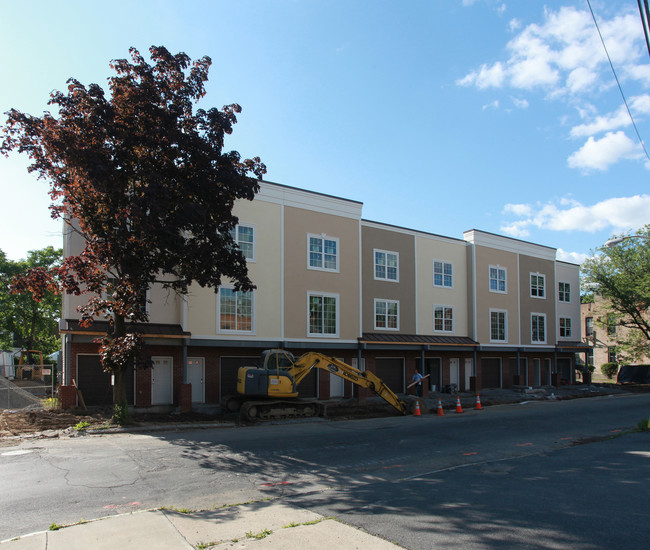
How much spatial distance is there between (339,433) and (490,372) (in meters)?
23.0

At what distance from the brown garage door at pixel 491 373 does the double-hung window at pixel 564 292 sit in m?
8.61

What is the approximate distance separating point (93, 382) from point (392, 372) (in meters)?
16.4

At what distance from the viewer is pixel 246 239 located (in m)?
25.0

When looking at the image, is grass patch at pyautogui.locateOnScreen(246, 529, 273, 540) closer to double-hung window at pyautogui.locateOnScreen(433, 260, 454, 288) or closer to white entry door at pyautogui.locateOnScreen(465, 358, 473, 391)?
double-hung window at pyautogui.locateOnScreen(433, 260, 454, 288)

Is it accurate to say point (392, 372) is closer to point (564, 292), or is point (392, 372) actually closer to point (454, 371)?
point (454, 371)

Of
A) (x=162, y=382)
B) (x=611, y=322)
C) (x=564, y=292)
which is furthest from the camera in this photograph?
(x=611, y=322)

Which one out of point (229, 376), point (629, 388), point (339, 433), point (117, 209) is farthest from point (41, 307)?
point (629, 388)

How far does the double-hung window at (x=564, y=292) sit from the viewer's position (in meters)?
41.5

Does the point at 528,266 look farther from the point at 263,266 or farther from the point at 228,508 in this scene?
the point at 228,508

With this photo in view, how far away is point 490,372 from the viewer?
36.7m

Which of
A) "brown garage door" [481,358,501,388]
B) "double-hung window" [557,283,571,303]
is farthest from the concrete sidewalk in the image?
"double-hung window" [557,283,571,303]

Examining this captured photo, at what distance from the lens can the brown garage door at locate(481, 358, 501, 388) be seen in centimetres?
3634

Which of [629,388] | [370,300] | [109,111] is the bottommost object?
[629,388]

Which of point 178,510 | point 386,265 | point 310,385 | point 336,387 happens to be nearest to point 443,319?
point 386,265
